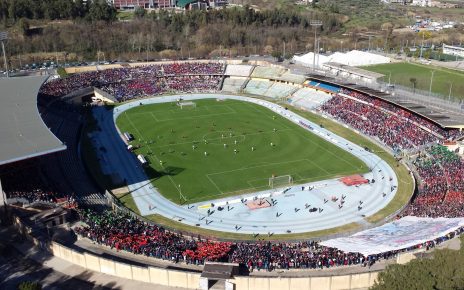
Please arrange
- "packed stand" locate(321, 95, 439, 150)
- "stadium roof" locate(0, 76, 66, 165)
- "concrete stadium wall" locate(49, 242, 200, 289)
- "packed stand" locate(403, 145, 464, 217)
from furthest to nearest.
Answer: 1. "packed stand" locate(321, 95, 439, 150)
2. "packed stand" locate(403, 145, 464, 217)
3. "stadium roof" locate(0, 76, 66, 165)
4. "concrete stadium wall" locate(49, 242, 200, 289)

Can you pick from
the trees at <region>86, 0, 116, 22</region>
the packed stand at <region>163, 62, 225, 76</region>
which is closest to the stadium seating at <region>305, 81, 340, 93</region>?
the packed stand at <region>163, 62, 225, 76</region>

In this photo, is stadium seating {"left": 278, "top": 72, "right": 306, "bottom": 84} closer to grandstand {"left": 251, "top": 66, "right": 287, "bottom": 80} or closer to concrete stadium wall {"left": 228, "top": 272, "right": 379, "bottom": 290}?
grandstand {"left": 251, "top": 66, "right": 287, "bottom": 80}

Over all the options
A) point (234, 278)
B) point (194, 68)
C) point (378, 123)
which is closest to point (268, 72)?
point (194, 68)

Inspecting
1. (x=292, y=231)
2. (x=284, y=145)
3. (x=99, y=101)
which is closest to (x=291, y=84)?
(x=284, y=145)

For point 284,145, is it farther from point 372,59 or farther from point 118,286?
point 372,59

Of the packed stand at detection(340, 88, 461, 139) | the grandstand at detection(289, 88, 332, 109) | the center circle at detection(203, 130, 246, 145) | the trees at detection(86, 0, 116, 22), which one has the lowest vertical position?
the center circle at detection(203, 130, 246, 145)

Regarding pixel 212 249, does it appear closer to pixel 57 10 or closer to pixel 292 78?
pixel 292 78
